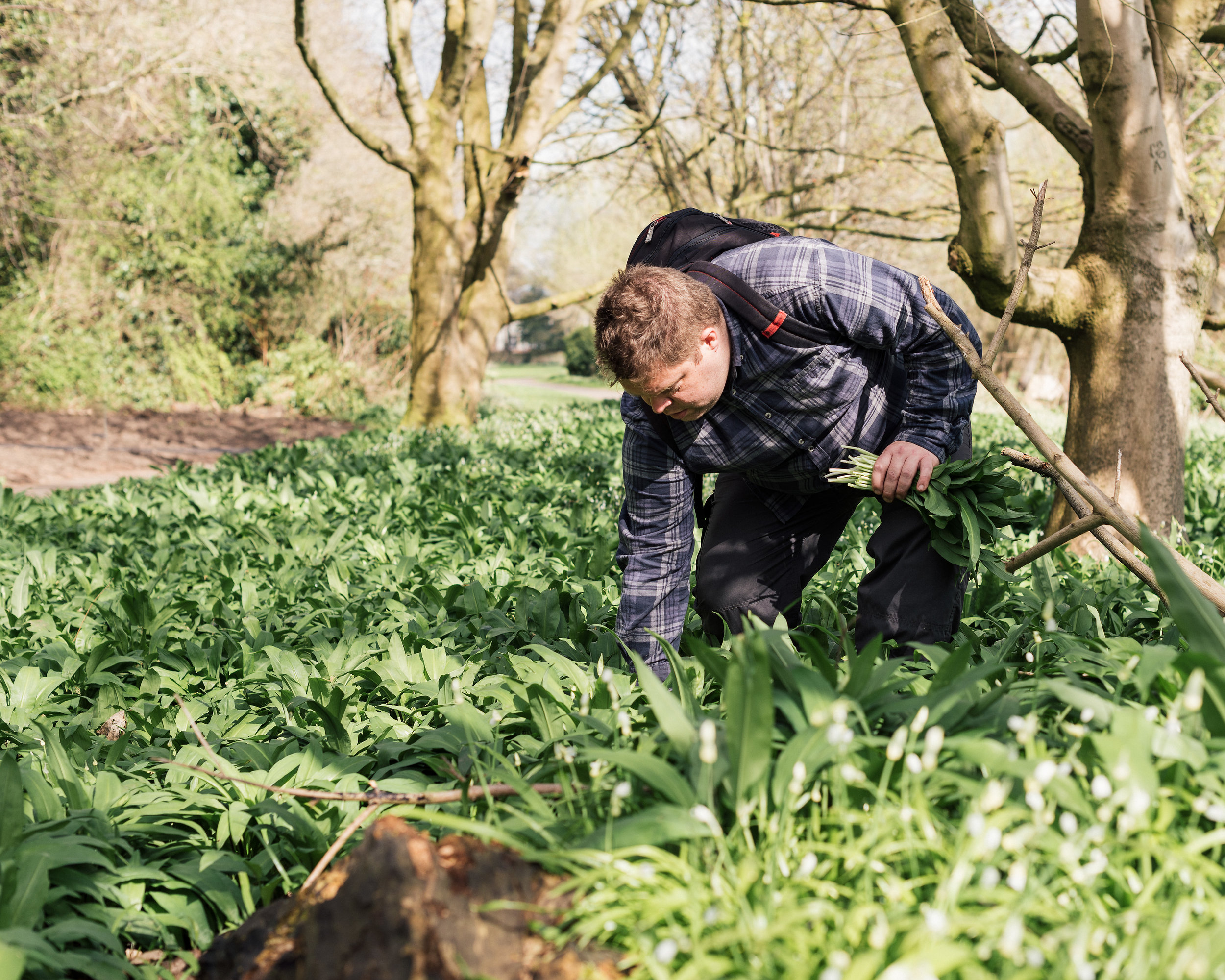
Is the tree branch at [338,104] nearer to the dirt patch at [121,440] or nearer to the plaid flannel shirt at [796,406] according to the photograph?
the dirt patch at [121,440]

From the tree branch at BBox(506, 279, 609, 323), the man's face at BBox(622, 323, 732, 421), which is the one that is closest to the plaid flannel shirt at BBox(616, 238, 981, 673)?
the man's face at BBox(622, 323, 732, 421)

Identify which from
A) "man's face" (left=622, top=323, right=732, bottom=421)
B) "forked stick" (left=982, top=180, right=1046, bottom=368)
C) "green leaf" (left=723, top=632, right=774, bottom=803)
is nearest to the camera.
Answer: "green leaf" (left=723, top=632, right=774, bottom=803)

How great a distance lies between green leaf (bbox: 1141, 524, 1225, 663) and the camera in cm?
184

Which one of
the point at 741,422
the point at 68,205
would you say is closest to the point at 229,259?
the point at 68,205

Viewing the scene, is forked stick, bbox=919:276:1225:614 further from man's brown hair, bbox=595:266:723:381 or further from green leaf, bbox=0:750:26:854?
green leaf, bbox=0:750:26:854

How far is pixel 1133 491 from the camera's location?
5102 mm

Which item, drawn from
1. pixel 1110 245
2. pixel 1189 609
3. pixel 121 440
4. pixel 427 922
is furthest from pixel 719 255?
pixel 121 440

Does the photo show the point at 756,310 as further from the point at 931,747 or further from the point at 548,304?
the point at 548,304

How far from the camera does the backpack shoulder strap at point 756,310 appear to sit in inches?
117

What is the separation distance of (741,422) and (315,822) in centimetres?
184

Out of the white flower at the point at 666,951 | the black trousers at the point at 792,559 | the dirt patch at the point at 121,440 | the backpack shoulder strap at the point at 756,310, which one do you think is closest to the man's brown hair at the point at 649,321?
the backpack shoulder strap at the point at 756,310

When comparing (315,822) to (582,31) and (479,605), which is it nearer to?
(479,605)

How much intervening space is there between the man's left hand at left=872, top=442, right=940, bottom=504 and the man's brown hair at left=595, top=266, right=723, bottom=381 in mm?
754

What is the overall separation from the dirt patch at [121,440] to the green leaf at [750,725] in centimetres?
792
